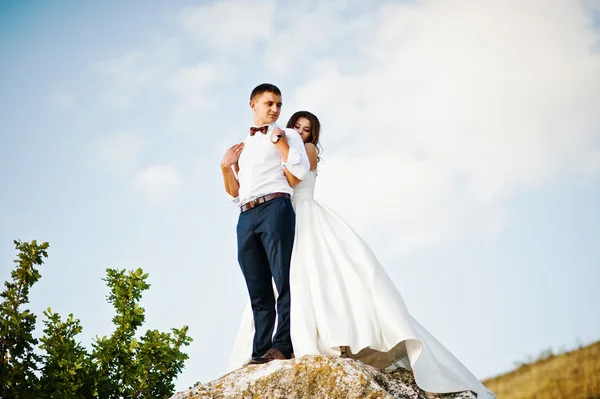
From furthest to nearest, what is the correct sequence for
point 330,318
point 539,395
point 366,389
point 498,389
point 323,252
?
point 498,389 → point 539,395 → point 323,252 → point 330,318 → point 366,389

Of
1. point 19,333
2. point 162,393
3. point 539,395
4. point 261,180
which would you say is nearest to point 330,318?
point 261,180

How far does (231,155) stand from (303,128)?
2.72 feet

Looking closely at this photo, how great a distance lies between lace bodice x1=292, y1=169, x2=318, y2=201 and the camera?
6.18 meters

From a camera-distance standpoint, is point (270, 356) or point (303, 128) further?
point (303, 128)

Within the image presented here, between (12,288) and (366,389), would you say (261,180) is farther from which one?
(12,288)

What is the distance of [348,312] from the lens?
5.55m

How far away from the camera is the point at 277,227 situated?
220 inches

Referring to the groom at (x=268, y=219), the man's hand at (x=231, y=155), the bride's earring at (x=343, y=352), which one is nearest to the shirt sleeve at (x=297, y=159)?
the groom at (x=268, y=219)

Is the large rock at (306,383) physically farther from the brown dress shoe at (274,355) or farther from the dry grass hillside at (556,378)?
the dry grass hillside at (556,378)

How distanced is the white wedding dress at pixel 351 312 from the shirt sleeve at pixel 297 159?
48cm

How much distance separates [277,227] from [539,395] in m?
9.60

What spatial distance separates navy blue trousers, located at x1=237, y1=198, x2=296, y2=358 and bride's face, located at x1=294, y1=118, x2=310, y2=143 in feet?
3.20

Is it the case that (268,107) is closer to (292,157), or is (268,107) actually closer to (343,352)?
(292,157)

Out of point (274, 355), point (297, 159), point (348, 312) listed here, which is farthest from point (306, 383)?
point (297, 159)
